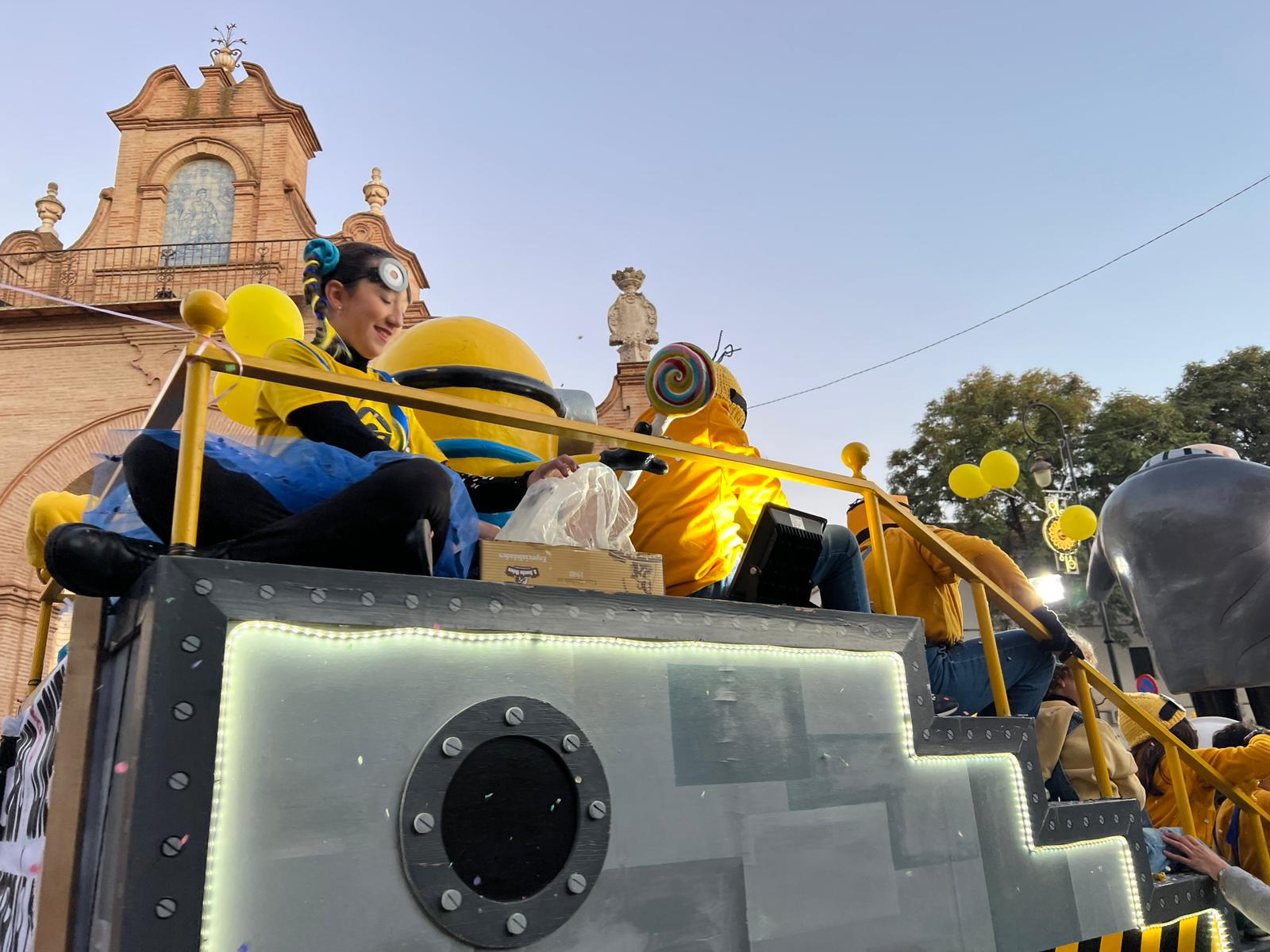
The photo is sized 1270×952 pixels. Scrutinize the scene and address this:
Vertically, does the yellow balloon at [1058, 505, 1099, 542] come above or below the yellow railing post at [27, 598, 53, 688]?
above

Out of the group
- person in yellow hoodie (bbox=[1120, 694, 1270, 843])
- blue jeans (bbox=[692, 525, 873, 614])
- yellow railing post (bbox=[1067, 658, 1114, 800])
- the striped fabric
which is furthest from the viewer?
person in yellow hoodie (bbox=[1120, 694, 1270, 843])

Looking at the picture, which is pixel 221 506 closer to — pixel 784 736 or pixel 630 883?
pixel 630 883

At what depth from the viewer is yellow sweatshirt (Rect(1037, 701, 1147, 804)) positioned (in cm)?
399

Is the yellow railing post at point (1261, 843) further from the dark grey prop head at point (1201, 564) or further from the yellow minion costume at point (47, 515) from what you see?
the yellow minion costume at point (47, 515)

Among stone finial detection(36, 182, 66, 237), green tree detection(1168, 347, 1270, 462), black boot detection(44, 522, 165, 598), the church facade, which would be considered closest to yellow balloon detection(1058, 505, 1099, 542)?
black boot detection(44, 522, 165, 598)

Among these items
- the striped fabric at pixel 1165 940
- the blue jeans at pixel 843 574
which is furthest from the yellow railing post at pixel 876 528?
the striped fabric at pixel 1165 940

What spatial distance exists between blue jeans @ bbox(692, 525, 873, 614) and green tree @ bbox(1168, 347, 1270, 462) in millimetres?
26132

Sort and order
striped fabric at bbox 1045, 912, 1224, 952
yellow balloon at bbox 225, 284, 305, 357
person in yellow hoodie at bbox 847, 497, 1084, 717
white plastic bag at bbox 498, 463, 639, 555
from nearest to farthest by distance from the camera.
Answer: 1. white plastic bag at bbox 498, 463, 639, 555
2. striped fabric at bbox 1045, 912, 1224, 952
3. yellow balloon at bbox 225, 284, 305, 357
4. person in yellow hoodie at bbox 847, 497, 1084, 717

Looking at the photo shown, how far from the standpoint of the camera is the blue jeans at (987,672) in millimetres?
3684

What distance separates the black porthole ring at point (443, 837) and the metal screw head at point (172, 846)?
399mm

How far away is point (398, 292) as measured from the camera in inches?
117

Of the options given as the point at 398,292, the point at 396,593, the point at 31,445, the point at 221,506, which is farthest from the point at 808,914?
the point at 31,445

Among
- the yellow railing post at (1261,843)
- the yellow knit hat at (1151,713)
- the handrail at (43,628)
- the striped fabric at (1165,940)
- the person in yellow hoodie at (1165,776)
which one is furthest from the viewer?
the yellow knit hat at (1151,713)

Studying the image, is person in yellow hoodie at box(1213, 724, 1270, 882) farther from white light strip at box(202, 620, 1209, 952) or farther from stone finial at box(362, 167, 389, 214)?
stone finial at box(362, 167, 389, 214)
